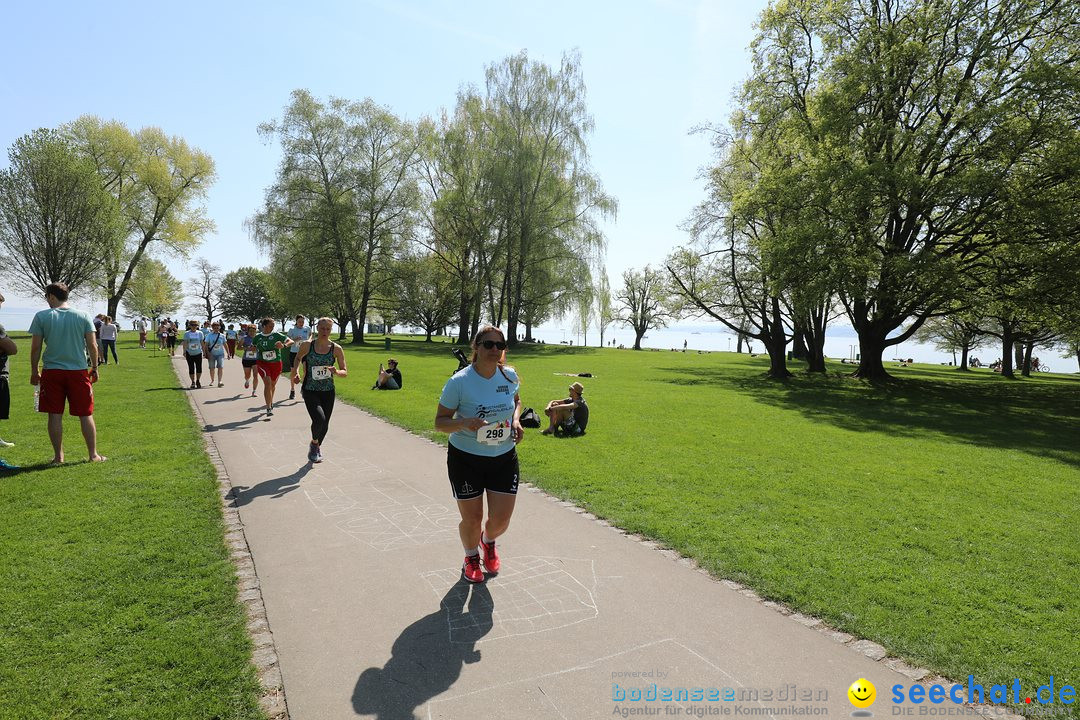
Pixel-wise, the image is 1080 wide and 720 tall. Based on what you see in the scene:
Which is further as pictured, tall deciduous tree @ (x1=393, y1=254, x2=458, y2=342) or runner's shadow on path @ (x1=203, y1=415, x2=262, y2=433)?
tall deciduous tree @ (x1=393, y1=254, x2=458, y2=342)

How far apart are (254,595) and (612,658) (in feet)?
8.24

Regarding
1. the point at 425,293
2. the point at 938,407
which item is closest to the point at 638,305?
the point at 425,293

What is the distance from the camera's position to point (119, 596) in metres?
3.75

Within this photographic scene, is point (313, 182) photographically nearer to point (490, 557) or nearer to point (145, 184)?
point (145, 184)

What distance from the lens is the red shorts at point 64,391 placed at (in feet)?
22.0

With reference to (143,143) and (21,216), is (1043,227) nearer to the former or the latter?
(21,216)

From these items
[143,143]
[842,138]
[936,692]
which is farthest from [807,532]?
[143,143]

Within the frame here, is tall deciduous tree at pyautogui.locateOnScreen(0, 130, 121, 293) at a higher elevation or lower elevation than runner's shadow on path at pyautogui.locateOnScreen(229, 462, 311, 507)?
higher

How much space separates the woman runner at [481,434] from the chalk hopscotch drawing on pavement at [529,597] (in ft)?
0.80

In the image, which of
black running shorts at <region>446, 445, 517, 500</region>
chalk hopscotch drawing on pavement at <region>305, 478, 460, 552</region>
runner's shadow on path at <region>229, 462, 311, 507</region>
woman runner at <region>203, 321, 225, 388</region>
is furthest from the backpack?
woman runner at <region>203, 321, 225, 388</region>

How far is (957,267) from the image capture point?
18.5 metres

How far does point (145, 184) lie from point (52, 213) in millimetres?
9027

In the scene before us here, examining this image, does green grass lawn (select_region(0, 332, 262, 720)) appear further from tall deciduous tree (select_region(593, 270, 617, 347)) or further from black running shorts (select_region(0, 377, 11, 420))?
tall deciduous tree (select_region(593, 270, 617, 347))

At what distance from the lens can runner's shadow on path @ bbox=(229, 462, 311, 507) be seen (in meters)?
6.03
